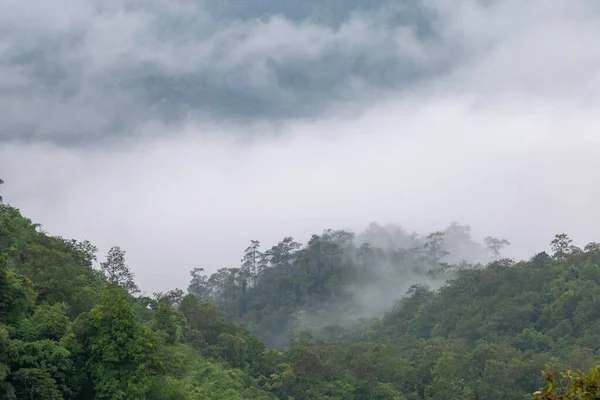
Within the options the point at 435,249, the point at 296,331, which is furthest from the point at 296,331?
the point at 435,249

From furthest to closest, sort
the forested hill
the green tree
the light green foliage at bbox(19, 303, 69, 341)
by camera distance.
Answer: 1. the forested hill
2. the green tree
3. the light green foliage at bbox(19, 303, 69, 341)

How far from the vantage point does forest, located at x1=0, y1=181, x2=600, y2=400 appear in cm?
2742

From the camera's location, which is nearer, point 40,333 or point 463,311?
point 40,333

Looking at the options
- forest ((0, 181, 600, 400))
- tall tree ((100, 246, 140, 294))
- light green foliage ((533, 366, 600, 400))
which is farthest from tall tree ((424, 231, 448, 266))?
light green foliage ((533, 366, 600, 400))

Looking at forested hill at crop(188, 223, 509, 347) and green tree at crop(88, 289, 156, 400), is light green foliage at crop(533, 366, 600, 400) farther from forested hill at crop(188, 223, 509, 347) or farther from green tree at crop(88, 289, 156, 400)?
forested hill at crop(188, 223, 509, 347)

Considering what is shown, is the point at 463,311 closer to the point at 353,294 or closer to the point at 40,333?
the point at 353,294

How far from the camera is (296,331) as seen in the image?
291ft

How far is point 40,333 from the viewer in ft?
89.6

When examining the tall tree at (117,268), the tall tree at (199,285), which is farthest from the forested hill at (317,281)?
the tall tree at (117,268)

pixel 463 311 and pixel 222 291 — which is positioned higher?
pixel 222 291

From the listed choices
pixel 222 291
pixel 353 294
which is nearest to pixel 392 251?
pixel 353 294

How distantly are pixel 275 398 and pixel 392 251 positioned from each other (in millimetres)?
70365

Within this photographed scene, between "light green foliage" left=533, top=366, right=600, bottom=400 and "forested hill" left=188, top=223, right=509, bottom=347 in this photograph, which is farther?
"forested hill" left=188, top=223, right=509, bottom=347

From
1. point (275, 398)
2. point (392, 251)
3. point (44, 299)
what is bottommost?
point (275, 398)
